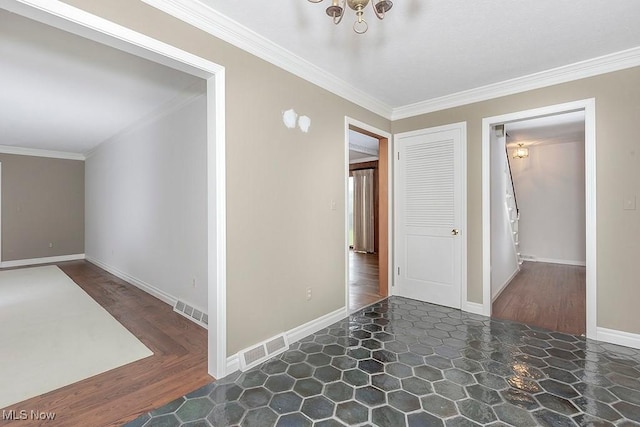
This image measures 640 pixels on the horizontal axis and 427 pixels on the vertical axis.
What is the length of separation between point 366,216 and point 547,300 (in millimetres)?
4950

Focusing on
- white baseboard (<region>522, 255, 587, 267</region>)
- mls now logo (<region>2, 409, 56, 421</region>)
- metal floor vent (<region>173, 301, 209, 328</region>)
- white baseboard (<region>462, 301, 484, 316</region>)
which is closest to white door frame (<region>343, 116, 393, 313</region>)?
white baseboard (<region>462, 301, 484, 316</region>)

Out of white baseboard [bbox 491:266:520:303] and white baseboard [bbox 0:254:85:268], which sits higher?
white baseboard [bbox 0:254:85:268]

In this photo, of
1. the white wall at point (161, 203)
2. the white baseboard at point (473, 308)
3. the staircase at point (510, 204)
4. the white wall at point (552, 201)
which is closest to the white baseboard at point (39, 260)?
the white wall at point (161, 203)

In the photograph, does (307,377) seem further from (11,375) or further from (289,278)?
(11,375)

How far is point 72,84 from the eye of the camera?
3236 millimetres

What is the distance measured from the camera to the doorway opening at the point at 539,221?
392 centimetres

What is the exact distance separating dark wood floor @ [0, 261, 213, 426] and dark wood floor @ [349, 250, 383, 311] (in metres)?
1.88

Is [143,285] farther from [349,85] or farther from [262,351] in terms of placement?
[349,85]

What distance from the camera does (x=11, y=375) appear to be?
7.22 feet

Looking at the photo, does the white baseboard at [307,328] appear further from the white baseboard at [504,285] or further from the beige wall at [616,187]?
the beige wall at [616,187]

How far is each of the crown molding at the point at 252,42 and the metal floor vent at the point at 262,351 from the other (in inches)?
94.7

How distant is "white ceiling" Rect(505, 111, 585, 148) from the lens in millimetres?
4789

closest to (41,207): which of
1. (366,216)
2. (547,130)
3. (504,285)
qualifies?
(366,216)

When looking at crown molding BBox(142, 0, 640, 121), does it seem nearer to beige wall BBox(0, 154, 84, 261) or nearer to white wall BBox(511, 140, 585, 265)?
white wall BBox(511, 140, 585, 265)
